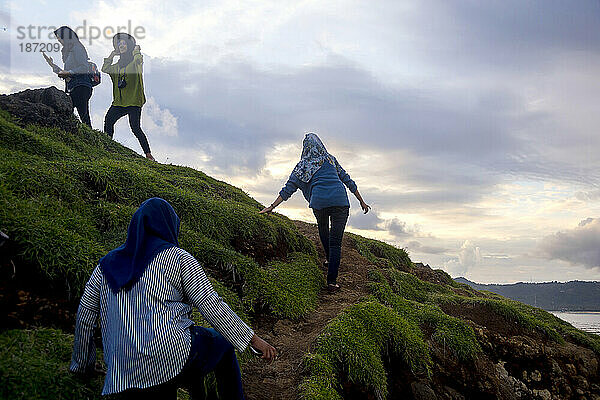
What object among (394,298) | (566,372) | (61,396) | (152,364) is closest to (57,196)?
(61,396)

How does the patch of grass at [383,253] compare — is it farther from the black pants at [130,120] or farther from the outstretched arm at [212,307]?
the outstretched arm at [212,307]

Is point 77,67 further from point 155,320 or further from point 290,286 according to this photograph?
point 155,320

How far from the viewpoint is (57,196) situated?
6.61 m

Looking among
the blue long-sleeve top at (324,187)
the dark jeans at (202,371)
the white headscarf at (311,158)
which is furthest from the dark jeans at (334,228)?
the dark jeans at (202,371)

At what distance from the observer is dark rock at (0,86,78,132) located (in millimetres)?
10711

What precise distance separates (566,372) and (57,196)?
1026cm

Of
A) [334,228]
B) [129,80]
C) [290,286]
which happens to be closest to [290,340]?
[290,286]

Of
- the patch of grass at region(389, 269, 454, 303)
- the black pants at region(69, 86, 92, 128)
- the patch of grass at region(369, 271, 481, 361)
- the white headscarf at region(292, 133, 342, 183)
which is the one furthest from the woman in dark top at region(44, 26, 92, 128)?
the patch of grass at region(389, 269, 454, 303)

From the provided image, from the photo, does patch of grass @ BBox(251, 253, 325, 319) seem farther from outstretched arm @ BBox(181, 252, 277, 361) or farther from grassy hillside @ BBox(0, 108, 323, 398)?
outstretched arm @ BBox(181, 252, 277, 361)

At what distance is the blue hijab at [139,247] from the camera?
10.6ft

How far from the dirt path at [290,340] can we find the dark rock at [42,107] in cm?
793

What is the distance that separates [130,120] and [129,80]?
1.16 m

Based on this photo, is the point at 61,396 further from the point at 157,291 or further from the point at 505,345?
the point at 505,345

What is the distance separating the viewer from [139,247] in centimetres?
330
